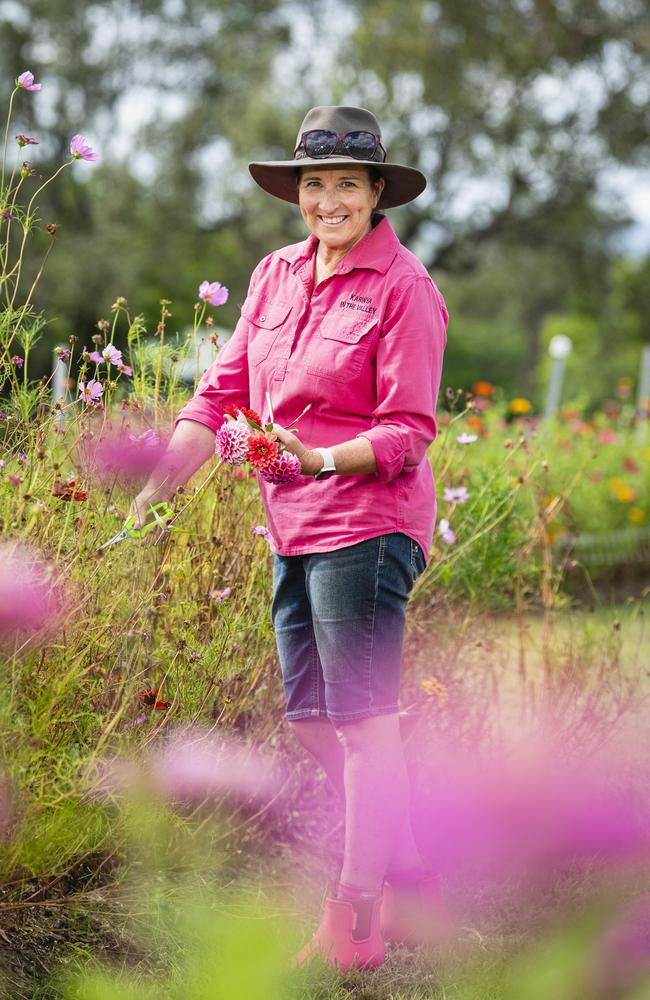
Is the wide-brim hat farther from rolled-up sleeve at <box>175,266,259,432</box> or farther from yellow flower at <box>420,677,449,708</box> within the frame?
yellow flower at <box>420,677,449,708</box>

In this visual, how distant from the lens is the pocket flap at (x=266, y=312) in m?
2.29

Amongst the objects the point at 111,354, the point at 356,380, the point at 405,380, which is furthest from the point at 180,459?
the point at 405,380

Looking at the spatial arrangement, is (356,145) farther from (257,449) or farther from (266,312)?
(257,449)

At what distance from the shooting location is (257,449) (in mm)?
1900

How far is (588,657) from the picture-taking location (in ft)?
12.3

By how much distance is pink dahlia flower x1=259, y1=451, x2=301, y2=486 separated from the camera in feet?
6.29

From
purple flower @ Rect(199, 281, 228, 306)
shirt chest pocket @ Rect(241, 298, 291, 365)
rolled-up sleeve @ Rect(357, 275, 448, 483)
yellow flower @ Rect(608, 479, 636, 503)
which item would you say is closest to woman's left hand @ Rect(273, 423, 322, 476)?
rolled-up sleeve @ Rect(357, 275, 448, 483)

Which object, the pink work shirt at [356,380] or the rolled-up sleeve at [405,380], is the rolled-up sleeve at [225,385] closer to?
the pink work shirt at [356,380]

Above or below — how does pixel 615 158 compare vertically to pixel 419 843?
above

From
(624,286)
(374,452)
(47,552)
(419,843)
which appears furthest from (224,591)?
(624,286)

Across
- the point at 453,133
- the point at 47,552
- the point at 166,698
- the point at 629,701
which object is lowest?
the point at 629,701

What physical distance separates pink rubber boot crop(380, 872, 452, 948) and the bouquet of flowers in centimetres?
103

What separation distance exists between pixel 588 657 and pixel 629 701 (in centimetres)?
37

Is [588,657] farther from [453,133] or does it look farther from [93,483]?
[453,133]
